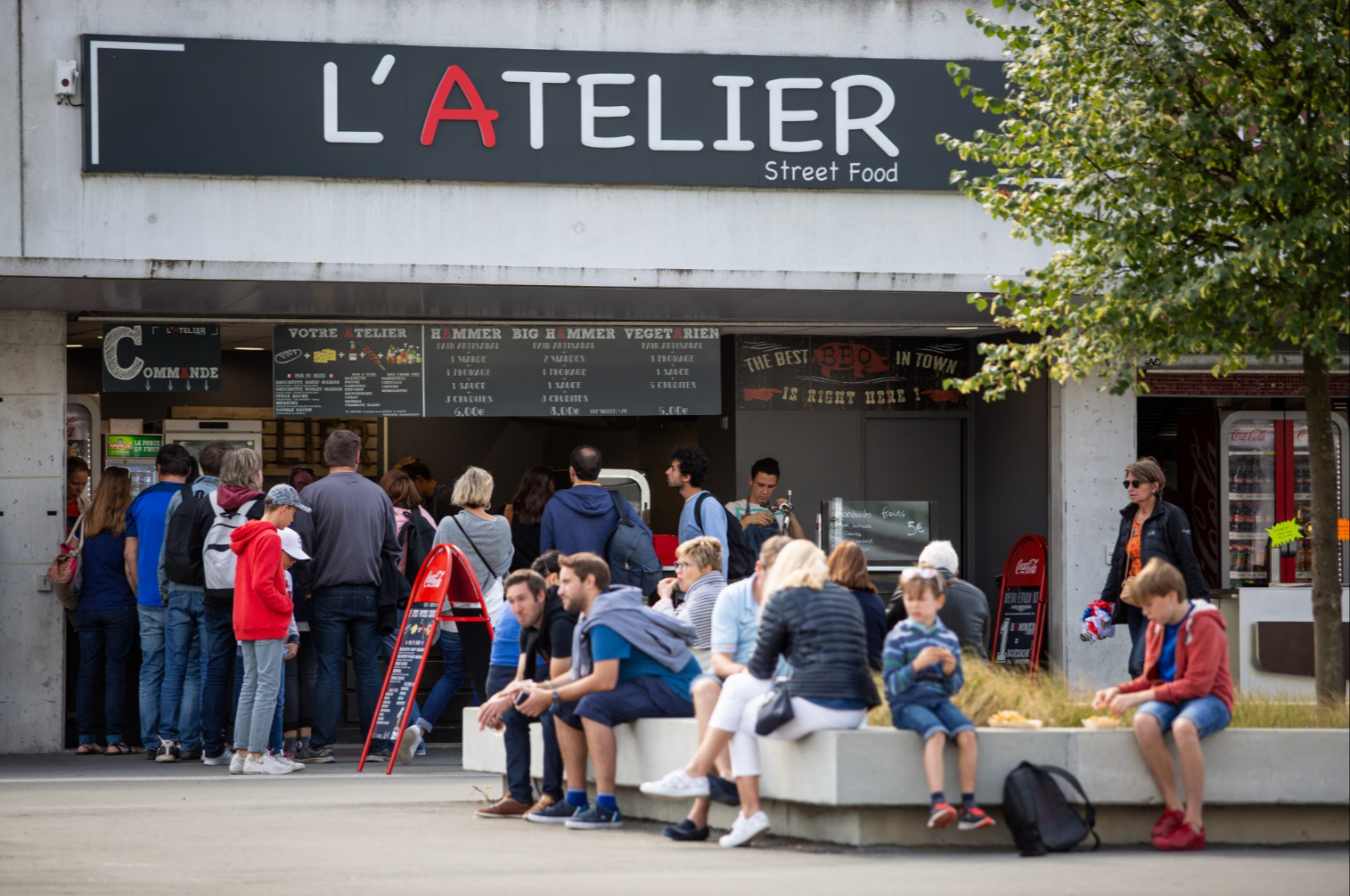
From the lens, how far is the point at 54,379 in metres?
12.3

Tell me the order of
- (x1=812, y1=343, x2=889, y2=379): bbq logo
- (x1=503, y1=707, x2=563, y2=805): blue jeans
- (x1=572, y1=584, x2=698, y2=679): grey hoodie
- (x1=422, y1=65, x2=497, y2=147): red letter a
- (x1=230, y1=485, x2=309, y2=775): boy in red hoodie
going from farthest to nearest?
1. (x1=812, y1=343, x2=889, y2=379): bbq logo
2. (x1=422, y1=65, x2=497, y2=147): red letter a
3. (x1=230, y1=485, x2=309, y2=775): boy in red hoodie
4. (x1=503, y1=707, x2=563, y2=805): blue jeans
5. (x1=572, y1=584, x2=698, y2=679): grey hoodie

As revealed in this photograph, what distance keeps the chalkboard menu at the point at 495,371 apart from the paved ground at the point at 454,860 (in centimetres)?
407

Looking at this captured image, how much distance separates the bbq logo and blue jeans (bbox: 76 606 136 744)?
5794 mm

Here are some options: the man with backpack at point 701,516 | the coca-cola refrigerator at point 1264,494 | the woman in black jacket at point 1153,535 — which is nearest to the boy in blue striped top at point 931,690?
the woman in black jacket at point 1153,535

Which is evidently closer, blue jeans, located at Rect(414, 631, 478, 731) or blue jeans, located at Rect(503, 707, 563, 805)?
blue jeans, located at Rect(503, 707, 563, 805)

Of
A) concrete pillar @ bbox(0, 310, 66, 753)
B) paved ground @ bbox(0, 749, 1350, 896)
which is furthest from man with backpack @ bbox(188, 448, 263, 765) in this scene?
paved ground @ bbox(0, 749, 1350, 896)

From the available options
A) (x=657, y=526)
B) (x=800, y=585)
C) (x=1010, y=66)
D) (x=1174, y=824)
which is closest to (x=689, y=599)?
(x=800, y=585)

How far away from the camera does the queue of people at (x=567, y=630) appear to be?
7582mm

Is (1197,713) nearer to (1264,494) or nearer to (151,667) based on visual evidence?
(151,667)

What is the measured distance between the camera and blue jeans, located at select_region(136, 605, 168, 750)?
463 inches

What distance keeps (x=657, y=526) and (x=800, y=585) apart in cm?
815

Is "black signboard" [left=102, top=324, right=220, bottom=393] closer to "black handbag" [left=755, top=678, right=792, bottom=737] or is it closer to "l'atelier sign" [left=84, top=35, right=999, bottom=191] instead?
"l'atelier sign" [left=84, top=35, right=999, bottom=191]

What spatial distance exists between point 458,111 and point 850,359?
4.08 meters

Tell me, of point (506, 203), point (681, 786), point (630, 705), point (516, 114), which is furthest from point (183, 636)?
point (681, 786)
